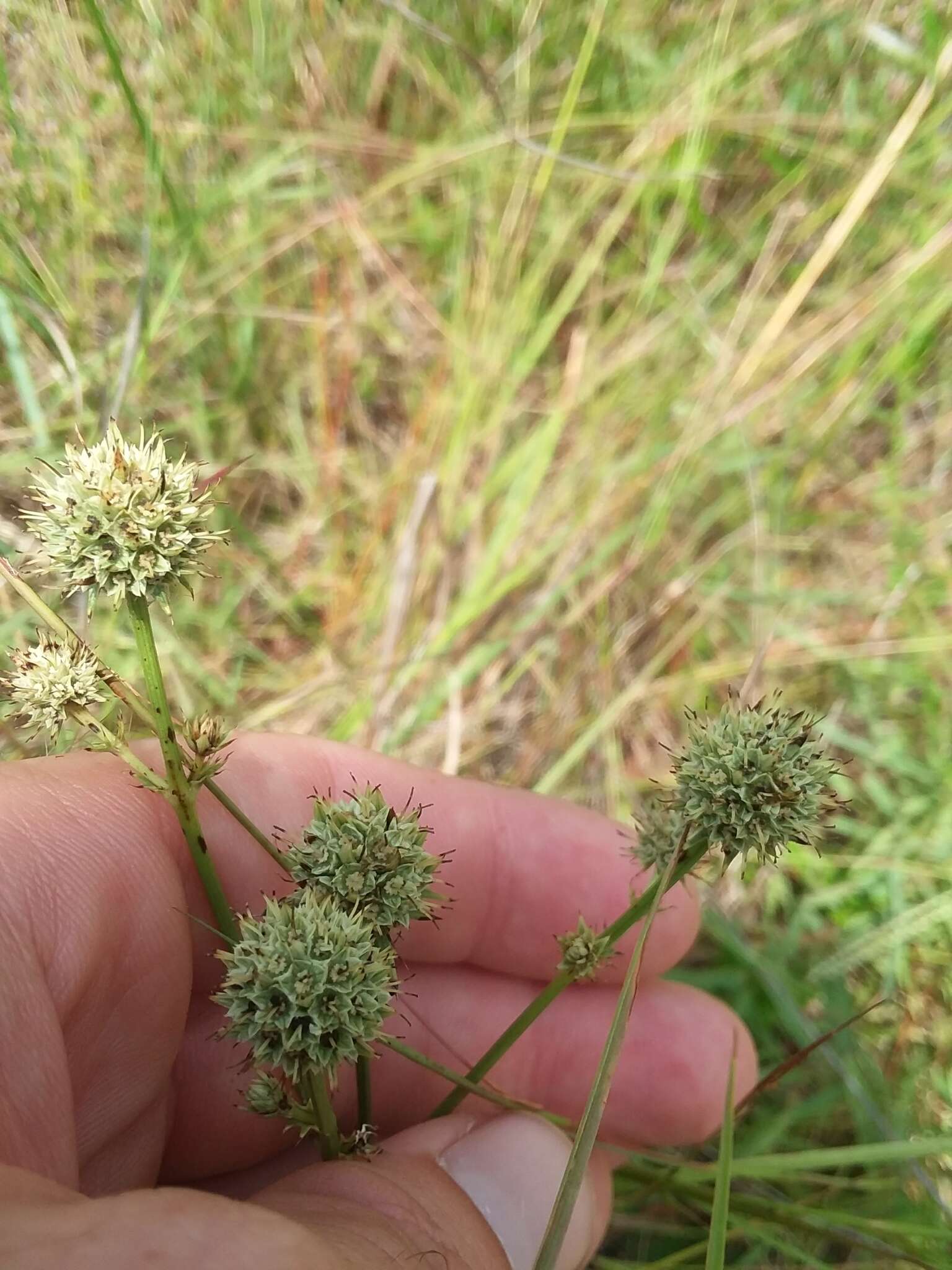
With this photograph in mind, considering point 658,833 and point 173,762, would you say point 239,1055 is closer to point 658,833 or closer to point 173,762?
point 173,762

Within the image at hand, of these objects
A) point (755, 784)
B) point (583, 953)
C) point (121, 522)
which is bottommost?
point (583, 953)

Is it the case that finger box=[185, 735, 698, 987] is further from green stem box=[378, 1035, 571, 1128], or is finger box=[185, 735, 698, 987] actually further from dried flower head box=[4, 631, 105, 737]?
dried flower head box=[4, 631, 105, 737]

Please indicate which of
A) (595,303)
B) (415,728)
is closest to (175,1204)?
(415,728)

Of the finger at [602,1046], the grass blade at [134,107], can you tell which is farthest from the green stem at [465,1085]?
the grass blade at [134,107]

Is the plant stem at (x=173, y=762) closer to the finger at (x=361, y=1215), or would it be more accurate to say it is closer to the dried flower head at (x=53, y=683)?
the dried flower head at (x=53, y=683)

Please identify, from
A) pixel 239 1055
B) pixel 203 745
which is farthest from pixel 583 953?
pixel 239 1055

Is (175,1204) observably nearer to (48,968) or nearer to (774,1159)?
(48,968)
